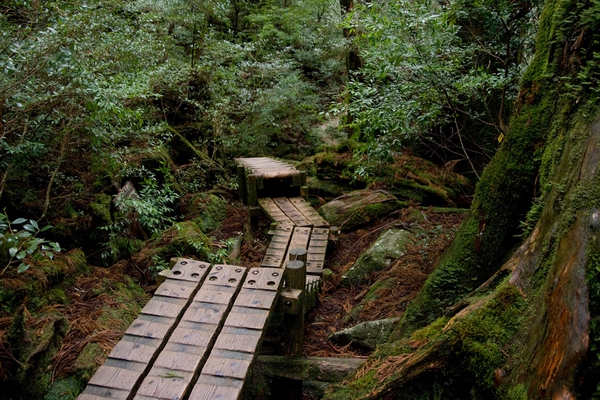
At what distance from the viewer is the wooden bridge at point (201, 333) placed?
3.01 m

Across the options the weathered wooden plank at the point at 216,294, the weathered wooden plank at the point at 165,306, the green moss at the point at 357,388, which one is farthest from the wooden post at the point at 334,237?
the green moss at the point at 357,388

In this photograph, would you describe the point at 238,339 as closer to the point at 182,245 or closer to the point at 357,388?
the point at 357,388

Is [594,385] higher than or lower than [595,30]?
lower

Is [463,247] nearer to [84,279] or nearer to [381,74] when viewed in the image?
[381,74]

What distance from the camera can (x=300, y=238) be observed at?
7.77 m

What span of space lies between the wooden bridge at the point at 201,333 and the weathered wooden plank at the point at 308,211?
343 centimetres

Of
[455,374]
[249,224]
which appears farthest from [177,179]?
[455,374]

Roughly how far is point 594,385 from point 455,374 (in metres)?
0.94

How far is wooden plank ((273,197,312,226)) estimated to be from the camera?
853 cm

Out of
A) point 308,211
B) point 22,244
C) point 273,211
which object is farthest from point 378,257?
point 22,244

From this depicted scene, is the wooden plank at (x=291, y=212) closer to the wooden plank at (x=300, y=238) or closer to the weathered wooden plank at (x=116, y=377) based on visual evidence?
the wooden plank at (x=300, y=238)

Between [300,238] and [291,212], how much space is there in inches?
57.4

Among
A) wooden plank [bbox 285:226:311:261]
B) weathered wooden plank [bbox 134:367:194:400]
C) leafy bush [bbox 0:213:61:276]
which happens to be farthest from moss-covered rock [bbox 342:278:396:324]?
leafy bush [bbox 0:213:61:276]

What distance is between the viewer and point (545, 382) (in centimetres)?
192
